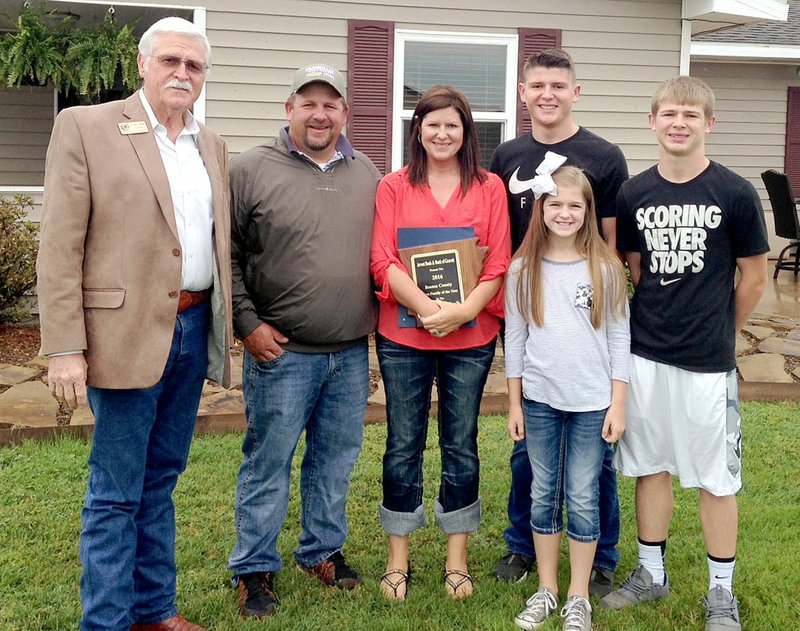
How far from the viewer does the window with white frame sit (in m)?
7.75

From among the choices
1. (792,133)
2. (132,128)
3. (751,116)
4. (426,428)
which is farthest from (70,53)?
(792,133)

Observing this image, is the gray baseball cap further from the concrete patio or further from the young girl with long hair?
the concrete patio

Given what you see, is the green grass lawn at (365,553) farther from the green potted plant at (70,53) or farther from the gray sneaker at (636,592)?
the green potted plant at (70,53)

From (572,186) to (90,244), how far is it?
5.14ft

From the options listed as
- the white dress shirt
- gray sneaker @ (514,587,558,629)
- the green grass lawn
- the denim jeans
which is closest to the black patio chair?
the green grass lawn

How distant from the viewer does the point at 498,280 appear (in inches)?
119

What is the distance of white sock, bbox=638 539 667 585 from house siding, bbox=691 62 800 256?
35.6 feet

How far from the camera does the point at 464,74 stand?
783 cm

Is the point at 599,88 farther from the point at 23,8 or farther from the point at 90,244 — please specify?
the point at 90,244

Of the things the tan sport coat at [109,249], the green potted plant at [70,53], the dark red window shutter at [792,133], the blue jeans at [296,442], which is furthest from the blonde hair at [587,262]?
the dark red window shutter at [792,133]

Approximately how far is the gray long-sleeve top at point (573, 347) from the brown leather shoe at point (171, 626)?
1.39 metres

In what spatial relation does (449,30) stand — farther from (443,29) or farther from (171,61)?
(171,61)

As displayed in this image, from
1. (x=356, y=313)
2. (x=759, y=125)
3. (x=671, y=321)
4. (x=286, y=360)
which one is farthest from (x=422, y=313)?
(x=759, y=125)

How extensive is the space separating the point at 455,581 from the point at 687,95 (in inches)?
75.1
